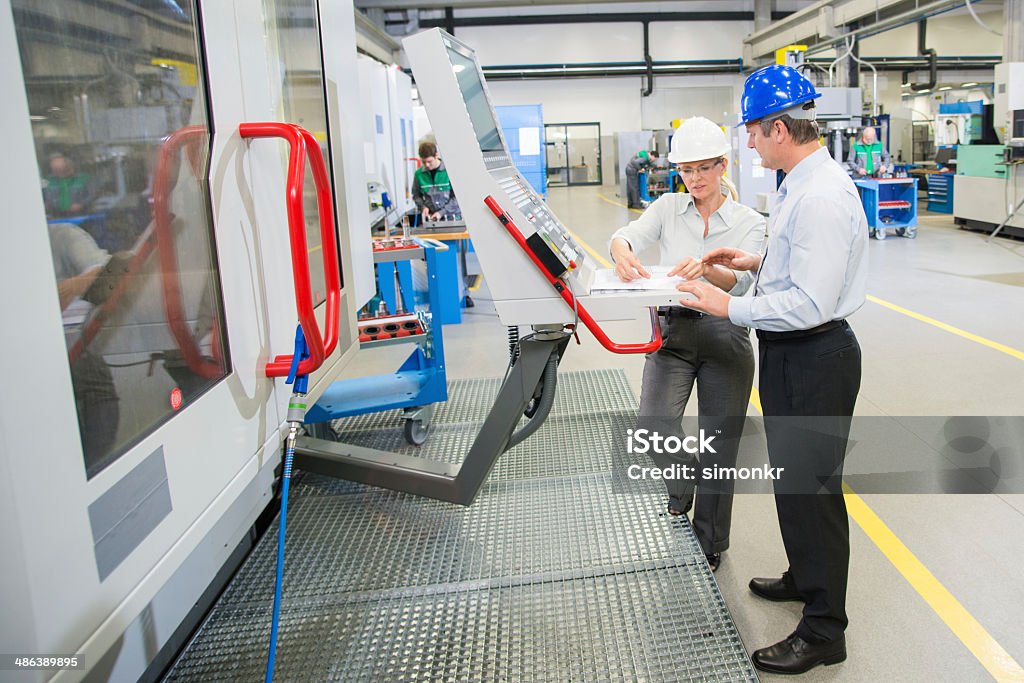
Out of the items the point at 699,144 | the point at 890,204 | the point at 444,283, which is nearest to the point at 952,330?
the point at 444,283

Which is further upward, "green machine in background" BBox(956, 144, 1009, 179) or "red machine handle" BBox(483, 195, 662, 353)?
"green machine in background" BBox(956, 144, 1009, 179)

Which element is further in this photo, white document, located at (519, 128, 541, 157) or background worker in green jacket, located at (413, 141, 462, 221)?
white document, located at (519, 128, 541, 157)

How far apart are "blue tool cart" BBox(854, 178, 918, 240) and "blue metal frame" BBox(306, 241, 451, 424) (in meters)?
8.52

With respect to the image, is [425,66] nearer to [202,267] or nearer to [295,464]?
[202,267]

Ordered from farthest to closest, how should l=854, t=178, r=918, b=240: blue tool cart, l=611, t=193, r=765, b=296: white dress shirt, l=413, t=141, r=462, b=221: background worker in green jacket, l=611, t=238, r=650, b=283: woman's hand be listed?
l=854, t=178, r=918, b=240: blue tool cart, l=413, t=141, r=462, b=221: background worker in green jacket, l=611, t=193, r=765, b=296: white dress shirt, l=611, t=238, r=650, b=283: woman's hand

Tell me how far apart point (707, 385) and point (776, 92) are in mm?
1134

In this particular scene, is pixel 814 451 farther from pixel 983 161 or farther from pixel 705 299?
pixel 983 161

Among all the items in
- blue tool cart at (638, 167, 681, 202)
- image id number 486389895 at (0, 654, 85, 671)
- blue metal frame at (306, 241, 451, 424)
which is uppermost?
blue tool cart at (638, 167, 681, 202)

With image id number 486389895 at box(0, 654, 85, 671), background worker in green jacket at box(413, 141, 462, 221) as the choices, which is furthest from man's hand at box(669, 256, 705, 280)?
background worker in green jacket at box(413, 141, 462, 221)

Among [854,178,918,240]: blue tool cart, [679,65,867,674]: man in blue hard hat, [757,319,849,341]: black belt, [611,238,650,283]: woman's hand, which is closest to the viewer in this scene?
[679,65,867,674]: man in blue hard hat

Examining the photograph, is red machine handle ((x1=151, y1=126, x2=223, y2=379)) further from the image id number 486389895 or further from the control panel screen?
the control panel screen

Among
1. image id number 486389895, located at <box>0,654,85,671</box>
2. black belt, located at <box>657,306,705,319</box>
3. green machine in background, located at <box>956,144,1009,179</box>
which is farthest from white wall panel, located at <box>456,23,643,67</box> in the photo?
image id number 486389895, located at <box>0,654,85,671</box>

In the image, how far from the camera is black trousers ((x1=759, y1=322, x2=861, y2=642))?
2.25 metres
